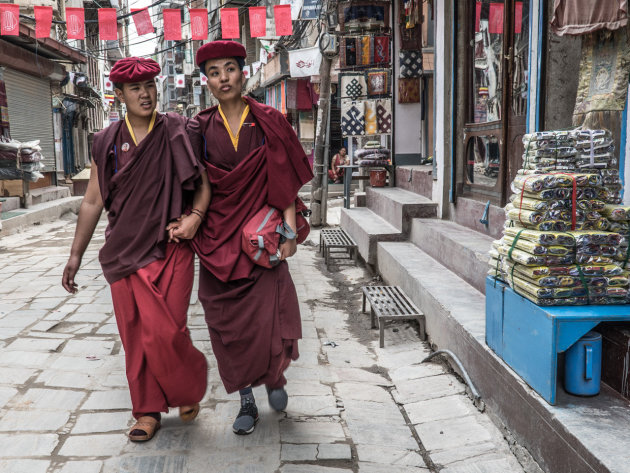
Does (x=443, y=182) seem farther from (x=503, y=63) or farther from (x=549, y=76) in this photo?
(x=549, y=76)

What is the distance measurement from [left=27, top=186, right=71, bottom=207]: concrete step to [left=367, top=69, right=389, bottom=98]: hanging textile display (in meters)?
8.31

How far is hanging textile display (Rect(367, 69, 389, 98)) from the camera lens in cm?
1094

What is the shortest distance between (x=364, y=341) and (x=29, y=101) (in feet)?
51.8

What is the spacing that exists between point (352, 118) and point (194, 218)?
8.24 m

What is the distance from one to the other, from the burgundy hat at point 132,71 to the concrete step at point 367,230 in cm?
468

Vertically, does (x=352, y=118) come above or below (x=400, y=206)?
above

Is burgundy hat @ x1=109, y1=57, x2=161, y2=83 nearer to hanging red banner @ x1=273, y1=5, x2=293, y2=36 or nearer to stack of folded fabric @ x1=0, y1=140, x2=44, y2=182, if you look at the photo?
hanging red banner @ x1=273, y1=5, x2=293, y2=36

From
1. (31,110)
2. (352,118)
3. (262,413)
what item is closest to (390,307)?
(262,413)

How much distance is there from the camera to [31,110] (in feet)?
58.8

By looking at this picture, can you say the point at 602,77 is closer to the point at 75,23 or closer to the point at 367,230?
the point at 367,230

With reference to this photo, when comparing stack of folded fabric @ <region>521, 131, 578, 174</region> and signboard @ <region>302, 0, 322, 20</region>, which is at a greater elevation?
signboard @ <region>302, 0, 322, 20</region>

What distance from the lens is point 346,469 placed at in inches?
117

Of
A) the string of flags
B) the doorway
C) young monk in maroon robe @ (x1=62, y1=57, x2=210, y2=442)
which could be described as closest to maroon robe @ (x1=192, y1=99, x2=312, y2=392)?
young monk in maroon robe @ (x1=62, y1=57, x2=210, y2=442)

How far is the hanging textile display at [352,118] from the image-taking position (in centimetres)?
1104
